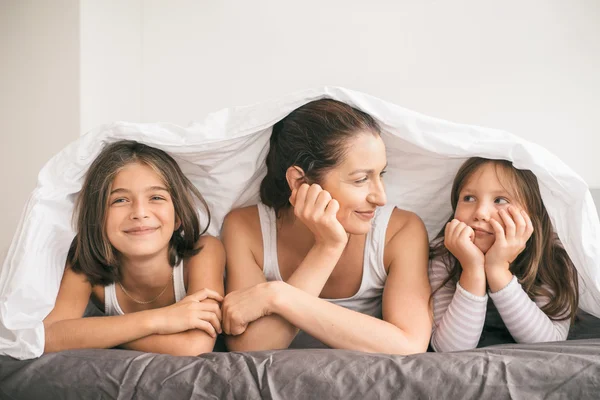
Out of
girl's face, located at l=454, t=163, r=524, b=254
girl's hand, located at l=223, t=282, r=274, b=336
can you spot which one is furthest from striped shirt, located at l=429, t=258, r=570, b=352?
girl's hand, located at l=223, t=282, r=274, b=336

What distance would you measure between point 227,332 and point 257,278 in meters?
0.16

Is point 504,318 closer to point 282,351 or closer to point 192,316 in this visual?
point 282,351

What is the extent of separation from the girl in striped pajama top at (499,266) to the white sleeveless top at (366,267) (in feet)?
0.42

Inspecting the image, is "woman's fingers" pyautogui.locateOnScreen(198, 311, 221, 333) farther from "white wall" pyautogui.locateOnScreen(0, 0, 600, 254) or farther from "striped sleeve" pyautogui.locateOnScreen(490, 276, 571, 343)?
"white wall" pyautogui.locateOnScreen(0, 0, 600, 254)

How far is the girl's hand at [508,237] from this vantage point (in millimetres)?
1219

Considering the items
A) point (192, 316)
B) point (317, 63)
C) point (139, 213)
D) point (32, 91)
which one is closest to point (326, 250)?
point (192, 316)

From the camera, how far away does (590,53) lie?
73.5 inches

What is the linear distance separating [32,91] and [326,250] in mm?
1079

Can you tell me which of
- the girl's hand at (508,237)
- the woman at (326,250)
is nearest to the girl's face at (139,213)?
the woman at (326,250)

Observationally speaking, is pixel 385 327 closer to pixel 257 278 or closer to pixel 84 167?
pixel 257 278

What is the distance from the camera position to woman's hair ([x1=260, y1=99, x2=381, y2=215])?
1.26 metres

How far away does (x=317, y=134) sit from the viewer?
4.19 feet

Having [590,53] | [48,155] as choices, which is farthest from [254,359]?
[590,53]

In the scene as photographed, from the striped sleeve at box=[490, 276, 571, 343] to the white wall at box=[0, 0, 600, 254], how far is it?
2.68ft
